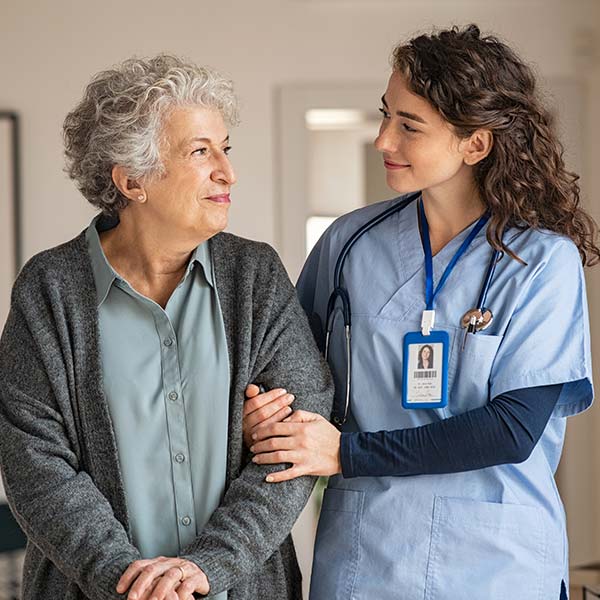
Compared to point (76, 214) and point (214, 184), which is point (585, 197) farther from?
point (214, 184)

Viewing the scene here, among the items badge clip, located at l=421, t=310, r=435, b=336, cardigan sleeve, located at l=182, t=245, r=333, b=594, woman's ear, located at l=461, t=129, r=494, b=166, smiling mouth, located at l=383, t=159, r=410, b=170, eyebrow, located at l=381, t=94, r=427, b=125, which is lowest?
cardigan sleeve, located at l=182, t=245, r=333, b=594

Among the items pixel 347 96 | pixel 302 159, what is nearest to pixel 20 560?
pixel 302 159

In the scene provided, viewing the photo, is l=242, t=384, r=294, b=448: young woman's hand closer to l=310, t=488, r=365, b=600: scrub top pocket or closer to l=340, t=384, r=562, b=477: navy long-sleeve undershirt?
l=340, t=384, r=562, b=477: navy long-sleeve undershirt

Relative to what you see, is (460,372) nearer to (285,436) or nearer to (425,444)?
(425,444)

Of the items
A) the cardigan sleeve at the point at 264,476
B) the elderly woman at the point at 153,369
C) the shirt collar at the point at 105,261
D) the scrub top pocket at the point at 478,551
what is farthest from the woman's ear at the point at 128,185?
the scrub top pocket at the point at 478,551

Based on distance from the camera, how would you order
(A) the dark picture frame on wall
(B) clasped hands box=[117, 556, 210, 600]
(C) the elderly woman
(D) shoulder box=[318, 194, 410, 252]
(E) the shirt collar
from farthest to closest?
(A) the dark picture frame on wall
(D) shoulder box=[318, 194, 410, 252]
(E) the shirt collar
(C) the elderly woman
(B) clasped hands box=[117, 556, 210, 600]

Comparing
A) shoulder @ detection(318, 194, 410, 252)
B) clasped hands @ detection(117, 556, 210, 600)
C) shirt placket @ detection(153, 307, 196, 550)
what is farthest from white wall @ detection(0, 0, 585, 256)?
clasped hands @ detection(117, 556, 210, 600)

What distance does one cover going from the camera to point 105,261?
77.8 inches

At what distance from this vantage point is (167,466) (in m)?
1.90

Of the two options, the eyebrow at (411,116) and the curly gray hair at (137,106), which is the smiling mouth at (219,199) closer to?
the curly gray hair at (137,106)

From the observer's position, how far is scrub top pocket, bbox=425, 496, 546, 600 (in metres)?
1.96

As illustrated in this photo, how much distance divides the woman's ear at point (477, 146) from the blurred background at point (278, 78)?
2237 mm

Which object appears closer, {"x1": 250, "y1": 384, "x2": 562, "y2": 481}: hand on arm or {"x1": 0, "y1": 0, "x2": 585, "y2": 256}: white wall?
{"x1": 250, "y1": 384, "x2": 562, "y2": 481}: hand on arm

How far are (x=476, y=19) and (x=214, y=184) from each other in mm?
2761
